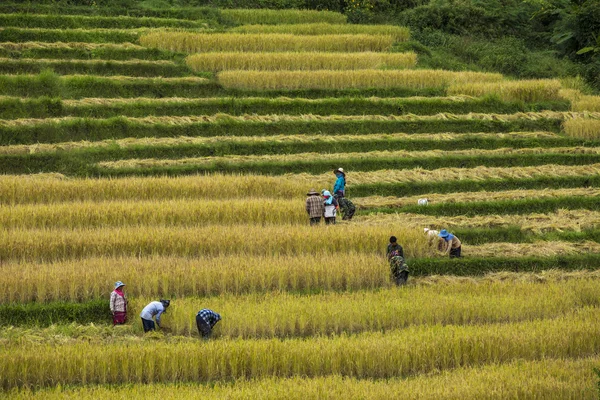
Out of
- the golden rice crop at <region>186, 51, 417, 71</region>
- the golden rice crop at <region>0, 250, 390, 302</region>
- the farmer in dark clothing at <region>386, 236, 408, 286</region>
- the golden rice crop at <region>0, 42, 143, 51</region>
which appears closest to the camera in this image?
the golden rice crop at <region>0, 250, 390, 302</region>

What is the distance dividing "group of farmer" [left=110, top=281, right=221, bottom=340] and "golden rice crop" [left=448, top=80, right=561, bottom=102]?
17388mm

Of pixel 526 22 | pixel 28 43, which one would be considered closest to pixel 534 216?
pixel 28 43

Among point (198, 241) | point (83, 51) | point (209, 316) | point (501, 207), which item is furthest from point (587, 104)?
point (209, 316)

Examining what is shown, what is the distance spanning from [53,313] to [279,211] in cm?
636

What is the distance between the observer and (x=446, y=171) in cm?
2366

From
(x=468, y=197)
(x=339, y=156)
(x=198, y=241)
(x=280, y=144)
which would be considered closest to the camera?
(x=198, y=241)

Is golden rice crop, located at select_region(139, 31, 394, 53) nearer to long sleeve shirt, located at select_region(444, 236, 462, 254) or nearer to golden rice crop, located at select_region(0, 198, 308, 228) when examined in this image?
golden rice crop, located at select_region(0, 198, 308, 228)

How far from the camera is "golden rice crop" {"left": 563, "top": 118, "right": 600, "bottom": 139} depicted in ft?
88.9

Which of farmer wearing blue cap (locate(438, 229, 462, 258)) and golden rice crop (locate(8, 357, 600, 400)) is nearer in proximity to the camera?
golden rice crop (locate(8, 357, 600, 400))

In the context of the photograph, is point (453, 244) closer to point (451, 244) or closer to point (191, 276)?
point (451, 244)

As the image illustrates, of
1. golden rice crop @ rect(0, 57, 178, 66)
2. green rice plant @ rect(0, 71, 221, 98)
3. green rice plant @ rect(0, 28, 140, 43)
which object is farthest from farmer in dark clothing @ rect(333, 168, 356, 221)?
green rice plant @ rect(0, 28, 140, 43)

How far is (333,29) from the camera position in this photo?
34594 mm

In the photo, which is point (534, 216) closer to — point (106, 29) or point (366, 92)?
point (366, 92)

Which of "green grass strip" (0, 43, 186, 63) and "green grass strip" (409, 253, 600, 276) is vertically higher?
"green grass strip" (0, 43, 186, 63)
